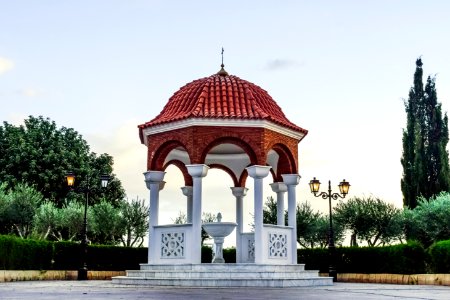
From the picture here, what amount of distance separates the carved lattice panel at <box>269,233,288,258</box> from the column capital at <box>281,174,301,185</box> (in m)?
2.01

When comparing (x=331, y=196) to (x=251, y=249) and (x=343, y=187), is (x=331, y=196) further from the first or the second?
A: (x=251, y=249)

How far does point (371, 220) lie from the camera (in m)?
37.2

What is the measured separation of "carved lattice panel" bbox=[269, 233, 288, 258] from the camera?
61.1ft

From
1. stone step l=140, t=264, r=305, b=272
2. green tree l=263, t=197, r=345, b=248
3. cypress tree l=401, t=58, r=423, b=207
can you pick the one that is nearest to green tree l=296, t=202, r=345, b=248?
→ green tree l=263, t=197, r=345, b=248

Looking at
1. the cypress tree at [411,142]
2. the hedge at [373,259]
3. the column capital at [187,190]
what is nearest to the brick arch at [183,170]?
the column capital at [187,190]

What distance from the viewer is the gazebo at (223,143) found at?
18359 mm

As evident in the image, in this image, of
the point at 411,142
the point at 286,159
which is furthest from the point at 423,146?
the point at 286,159

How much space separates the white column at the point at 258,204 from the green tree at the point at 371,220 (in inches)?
805

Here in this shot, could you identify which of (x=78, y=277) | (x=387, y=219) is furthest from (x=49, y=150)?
(x=387, y=219)

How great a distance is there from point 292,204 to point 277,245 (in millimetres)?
1784

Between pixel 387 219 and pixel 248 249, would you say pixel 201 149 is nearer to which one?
pixel 248 249

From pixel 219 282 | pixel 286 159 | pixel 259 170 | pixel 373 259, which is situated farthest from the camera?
pixel 373 259

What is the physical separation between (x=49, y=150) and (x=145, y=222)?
425 inches

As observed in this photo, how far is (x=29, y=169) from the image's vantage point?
42.5 metres
